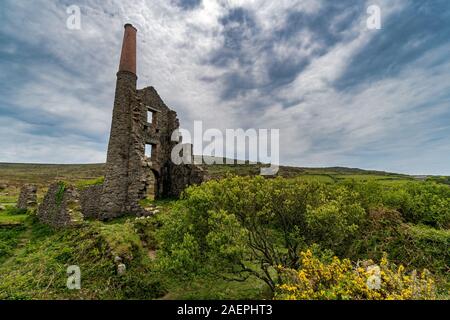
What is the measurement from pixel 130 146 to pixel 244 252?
1598cm

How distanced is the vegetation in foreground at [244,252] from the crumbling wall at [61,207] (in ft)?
5.43

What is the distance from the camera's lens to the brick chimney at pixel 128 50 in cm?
2089

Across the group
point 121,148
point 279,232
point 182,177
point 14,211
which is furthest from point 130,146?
point 279,232

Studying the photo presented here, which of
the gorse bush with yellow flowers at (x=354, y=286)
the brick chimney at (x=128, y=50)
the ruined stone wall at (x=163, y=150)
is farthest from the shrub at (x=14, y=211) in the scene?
the gorse bush with yellow flowers at (x=354, y=286)

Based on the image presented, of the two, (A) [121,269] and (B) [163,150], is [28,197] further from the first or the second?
(A) [121,269]

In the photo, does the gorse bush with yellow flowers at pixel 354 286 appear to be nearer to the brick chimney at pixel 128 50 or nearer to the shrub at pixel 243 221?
the shrub at pixel 243 221

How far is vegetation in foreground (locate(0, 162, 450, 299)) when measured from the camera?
6832 mm

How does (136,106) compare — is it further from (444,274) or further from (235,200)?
(444,274)

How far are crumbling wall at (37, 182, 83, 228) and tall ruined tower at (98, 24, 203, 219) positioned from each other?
3051 millimetres
